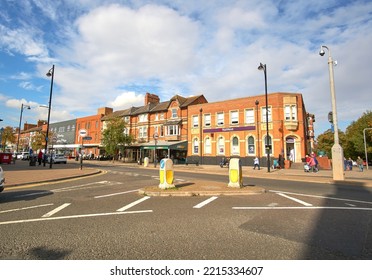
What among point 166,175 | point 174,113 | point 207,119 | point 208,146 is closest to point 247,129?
point 208,146

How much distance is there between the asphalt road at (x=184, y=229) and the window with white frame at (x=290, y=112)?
2323 centimetres

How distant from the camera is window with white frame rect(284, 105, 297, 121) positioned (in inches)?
1169

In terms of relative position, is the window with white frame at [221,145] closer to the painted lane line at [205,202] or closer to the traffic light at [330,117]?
the traffic light at [330,117]

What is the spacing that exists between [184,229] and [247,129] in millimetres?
28881

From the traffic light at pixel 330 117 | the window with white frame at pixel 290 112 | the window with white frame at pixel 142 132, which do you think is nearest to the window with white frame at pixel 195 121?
the window with white frame at pixel 142 132

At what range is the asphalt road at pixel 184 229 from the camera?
12.1 feet

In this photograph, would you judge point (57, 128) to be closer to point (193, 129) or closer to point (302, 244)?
point (193, 129)

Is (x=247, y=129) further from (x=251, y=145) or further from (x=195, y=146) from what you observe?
(x=195, y=146)

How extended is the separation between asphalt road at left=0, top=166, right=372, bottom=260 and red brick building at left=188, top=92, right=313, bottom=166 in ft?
74.9

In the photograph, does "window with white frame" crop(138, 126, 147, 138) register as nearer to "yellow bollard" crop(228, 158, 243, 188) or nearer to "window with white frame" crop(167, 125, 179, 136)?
"window with white frame" crop(167, 125, 179, 136)

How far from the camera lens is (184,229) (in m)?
4.87

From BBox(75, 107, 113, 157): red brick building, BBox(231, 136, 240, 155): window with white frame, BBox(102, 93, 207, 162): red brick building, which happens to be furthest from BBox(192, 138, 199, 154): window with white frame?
BBox(75, 107, 113, 157): red brick building

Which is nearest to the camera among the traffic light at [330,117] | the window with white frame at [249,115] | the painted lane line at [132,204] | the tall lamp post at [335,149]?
the painted lane line at [132,204]
